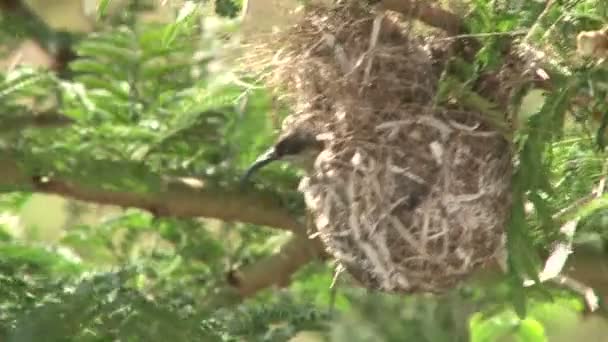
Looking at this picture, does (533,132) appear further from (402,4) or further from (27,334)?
(27,334)

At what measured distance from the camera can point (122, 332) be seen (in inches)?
44.2

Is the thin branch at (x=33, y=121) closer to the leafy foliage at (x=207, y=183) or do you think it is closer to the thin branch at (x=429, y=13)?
the leafy foliage at (x=207, y=183)

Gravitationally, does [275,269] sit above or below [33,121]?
below

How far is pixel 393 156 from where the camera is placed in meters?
0.95

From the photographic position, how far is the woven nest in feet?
3.07

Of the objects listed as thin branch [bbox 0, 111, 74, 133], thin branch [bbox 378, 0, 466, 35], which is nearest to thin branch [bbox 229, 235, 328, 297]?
thin branch [bbox 0, 111, 74, 133]

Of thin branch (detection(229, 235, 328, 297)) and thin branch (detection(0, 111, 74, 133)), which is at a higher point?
thin branch (detection(0, 111, 74, 133))

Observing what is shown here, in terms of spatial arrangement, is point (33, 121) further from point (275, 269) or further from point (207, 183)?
point (275, 269)

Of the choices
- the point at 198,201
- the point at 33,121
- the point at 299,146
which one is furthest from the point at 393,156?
the point at 33,121

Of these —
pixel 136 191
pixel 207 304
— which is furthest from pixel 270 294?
pixel 136 191

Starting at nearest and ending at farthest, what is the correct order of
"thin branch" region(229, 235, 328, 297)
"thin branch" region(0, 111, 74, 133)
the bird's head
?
the bird's head < "thin branch" region(0, 111, 74, 133) < "thin branch" region(229, 235, 328, 297)

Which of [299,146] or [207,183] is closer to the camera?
[299,146]

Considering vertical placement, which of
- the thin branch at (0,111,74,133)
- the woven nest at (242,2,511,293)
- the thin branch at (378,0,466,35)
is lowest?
the woven nest at (242,2,511,293)

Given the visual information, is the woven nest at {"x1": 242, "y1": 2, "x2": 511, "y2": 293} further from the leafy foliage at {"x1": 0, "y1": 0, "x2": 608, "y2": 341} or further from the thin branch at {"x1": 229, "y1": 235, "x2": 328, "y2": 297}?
the thin branch at {"x1": 229, "y1": 235, "x2": 328, "y2": 297}
